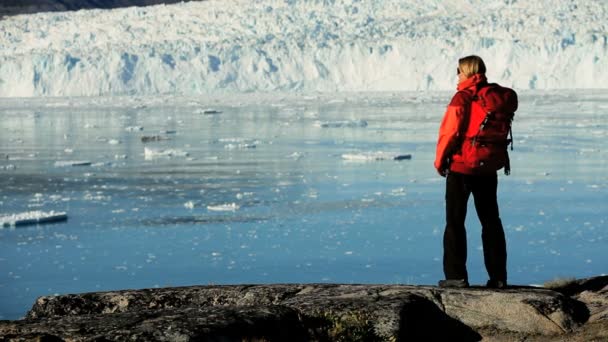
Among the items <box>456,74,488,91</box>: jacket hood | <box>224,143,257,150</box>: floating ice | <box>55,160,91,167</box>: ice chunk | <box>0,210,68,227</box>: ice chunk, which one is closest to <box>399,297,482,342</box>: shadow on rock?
<box>456,74,488,91</box>: jacket hood

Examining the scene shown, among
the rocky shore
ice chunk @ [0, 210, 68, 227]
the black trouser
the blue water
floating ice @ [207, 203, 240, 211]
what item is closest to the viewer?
the rocky shore

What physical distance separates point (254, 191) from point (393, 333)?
13152mm

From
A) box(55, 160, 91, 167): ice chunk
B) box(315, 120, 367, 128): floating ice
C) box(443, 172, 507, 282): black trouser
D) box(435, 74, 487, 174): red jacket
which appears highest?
box(435, 74, 487, 174): red jacket

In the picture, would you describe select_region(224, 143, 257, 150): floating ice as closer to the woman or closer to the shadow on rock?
the woman

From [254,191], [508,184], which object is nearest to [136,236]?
[254,191]

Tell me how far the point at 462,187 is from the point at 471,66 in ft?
1.61

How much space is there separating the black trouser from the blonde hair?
1.35 ft

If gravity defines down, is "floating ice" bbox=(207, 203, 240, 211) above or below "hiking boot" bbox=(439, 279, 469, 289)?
below

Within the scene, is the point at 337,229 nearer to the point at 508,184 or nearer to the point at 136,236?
the point at 136,236

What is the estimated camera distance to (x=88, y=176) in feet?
62.8

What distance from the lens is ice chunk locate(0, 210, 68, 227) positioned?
45.4ft

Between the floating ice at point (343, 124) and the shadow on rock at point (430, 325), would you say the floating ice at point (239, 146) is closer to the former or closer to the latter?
the floating ice at point (343, 124)

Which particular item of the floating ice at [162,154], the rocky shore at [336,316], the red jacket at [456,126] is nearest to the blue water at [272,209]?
the floating ice at [162,154]

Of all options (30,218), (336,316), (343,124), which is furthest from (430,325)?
(343,124)
